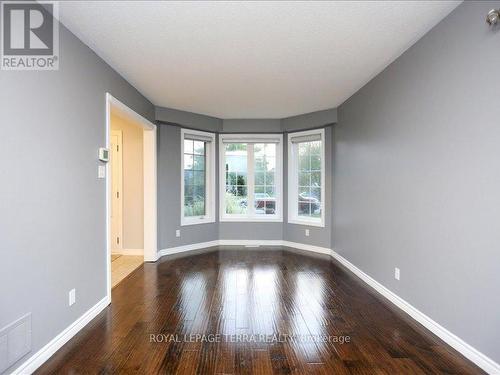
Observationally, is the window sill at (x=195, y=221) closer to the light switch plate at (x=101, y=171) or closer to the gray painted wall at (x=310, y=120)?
the gray painted wall at (x=310, y=120)

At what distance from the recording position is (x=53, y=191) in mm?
2180

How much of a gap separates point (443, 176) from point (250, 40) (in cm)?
197

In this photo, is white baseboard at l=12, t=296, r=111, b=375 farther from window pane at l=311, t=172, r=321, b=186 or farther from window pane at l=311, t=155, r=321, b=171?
window pane at l=311, t=155, r=321, b=171

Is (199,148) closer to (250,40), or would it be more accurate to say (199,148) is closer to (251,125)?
(251,125)

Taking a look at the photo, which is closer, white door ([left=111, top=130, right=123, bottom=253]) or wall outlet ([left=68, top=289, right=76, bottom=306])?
wall outlet ([left=68, top=289, right=76, bottom=306])

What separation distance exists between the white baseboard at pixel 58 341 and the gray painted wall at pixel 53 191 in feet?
0.15

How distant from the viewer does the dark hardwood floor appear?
6.51ft

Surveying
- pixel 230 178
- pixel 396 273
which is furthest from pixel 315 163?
pixel 396 273

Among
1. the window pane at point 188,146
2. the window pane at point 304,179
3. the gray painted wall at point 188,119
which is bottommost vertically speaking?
the window pane at point 304,179

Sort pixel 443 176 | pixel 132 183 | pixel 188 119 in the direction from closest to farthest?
1. pixel 443 176
2. pixel 132 183
3. pixel 188 119

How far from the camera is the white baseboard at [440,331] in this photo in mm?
1900

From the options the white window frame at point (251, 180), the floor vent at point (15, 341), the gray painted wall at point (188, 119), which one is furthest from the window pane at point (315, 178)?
the floor vent at point (15, 341)

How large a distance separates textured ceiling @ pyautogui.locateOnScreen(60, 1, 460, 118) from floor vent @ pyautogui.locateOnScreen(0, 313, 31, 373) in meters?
2.18

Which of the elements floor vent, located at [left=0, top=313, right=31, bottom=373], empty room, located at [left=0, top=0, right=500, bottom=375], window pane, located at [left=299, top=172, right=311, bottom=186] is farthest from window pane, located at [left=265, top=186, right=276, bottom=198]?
floor vent, located at [left=0, top=313, right=31, bottom=373]
